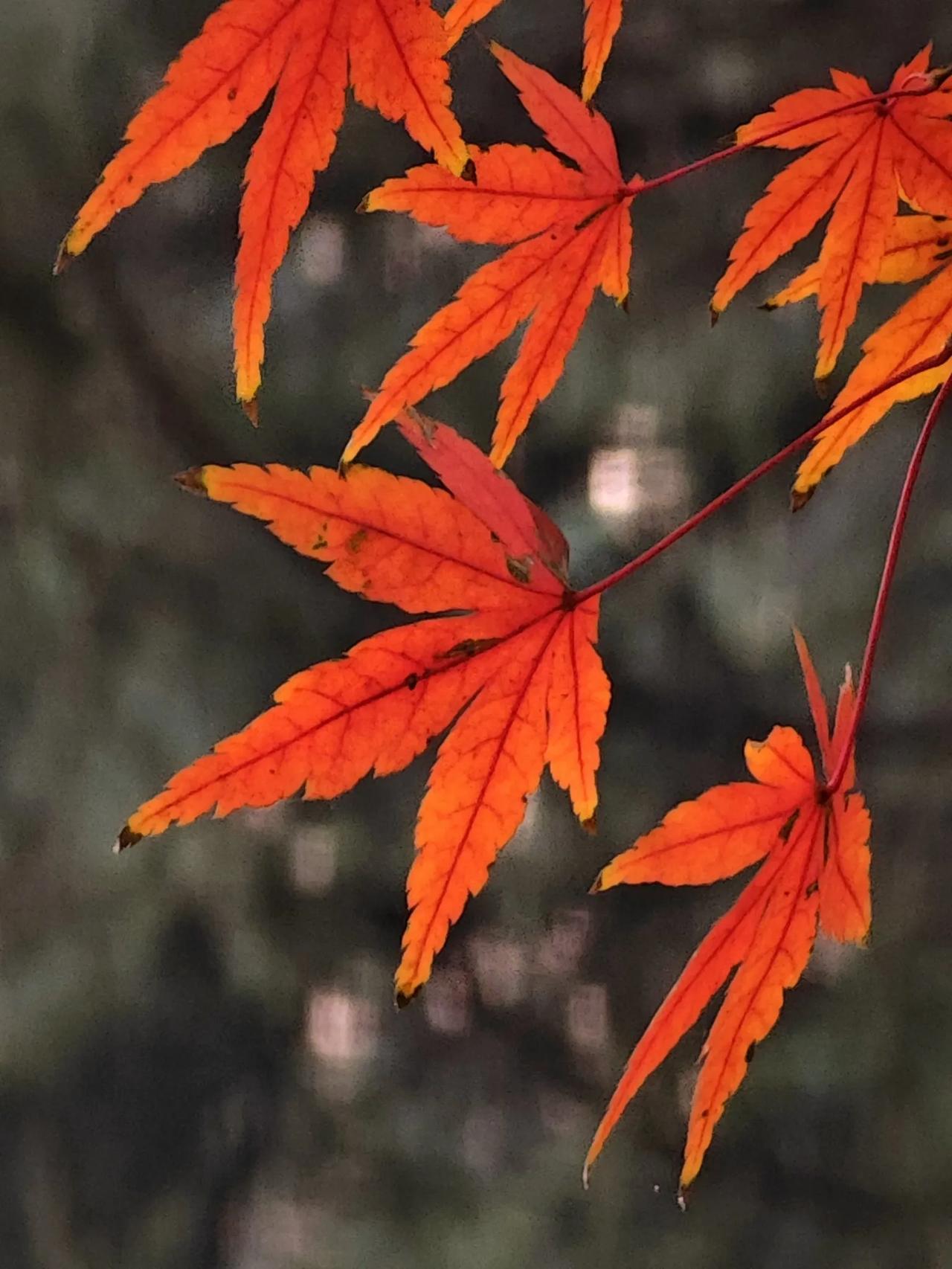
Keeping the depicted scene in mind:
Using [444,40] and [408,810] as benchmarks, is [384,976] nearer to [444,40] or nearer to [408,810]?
[408,810]

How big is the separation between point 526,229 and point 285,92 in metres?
0.09

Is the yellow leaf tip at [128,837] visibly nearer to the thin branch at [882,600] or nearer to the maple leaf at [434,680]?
the maple leaf at [434,680]

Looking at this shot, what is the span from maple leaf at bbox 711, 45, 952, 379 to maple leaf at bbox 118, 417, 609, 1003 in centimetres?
13

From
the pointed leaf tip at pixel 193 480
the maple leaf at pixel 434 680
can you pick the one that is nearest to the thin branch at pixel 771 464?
the maple leaf at pixel 434 680

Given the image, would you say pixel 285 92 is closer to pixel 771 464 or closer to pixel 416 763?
pixel 771 464

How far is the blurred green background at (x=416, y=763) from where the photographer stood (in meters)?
0.51

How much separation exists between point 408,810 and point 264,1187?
224 millimetres

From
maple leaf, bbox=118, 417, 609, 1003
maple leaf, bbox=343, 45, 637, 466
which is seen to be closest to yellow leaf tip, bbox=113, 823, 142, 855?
maple leaf, bbox=118, 417, 609, 1003

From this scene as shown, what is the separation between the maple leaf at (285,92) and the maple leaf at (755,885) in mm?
215

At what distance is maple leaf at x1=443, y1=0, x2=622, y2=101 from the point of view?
11.0 inches

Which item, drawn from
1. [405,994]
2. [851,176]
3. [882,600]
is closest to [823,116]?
[851,176]

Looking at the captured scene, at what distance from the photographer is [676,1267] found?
19.7 inches

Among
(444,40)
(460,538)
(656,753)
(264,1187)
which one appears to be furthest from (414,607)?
(264,1187)

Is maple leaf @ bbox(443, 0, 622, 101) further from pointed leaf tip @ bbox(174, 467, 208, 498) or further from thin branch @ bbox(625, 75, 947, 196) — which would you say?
pointed leaf tip @ bbox(174, 467, 208, 498)
